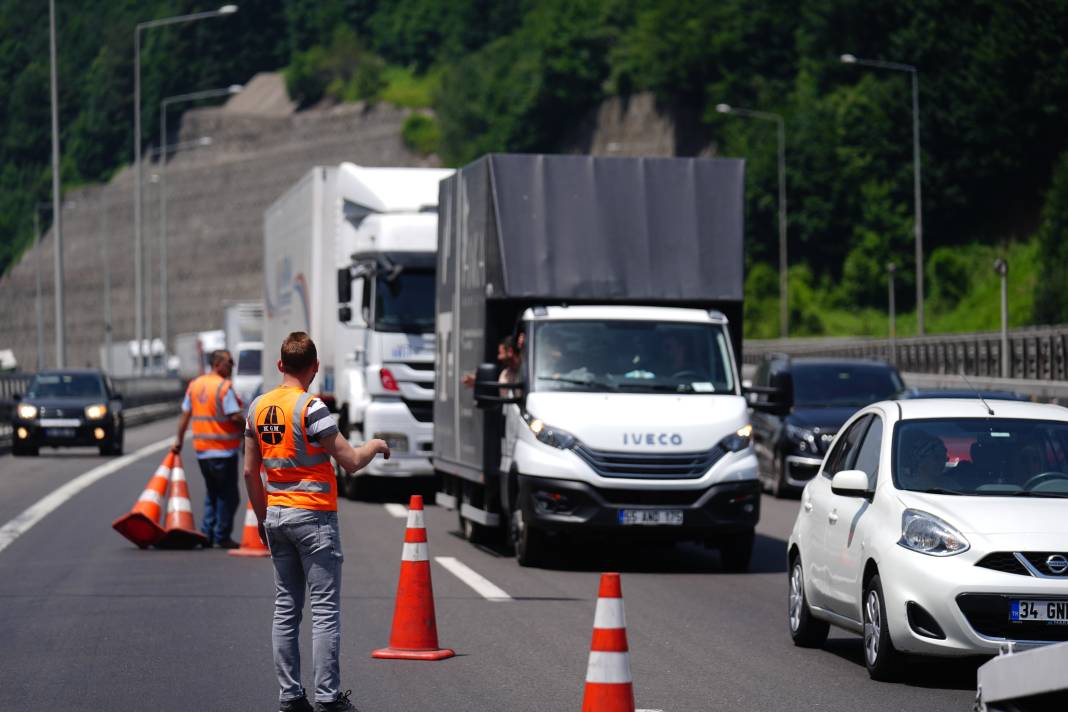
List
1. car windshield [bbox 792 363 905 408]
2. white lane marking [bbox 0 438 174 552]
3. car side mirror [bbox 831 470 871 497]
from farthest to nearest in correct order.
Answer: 1. car windshield [bbox 792 363 905 408]
2. white lane marking [bbox 0 438 174 552]
3. car side mirror [bbox 831 470 871 497]

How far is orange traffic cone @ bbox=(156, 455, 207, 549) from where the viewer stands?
18.1m

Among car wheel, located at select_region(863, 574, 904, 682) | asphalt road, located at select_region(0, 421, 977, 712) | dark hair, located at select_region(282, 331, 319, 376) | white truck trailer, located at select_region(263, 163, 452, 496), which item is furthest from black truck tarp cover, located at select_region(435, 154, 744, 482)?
dark hair, located at select_region(282, 331, 319, 376)

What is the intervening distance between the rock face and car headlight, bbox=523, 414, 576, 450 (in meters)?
131

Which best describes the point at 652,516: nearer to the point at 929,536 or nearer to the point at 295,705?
the point at 929,536

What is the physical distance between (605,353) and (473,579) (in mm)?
2431

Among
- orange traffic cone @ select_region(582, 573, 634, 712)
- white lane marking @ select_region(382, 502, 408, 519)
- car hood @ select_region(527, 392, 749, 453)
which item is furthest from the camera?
white lane marking @ select_region(382, 502, 408, 519)

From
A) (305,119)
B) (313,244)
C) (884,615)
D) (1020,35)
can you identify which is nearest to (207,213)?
(305,119)

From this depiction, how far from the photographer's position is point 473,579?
50.9 ft

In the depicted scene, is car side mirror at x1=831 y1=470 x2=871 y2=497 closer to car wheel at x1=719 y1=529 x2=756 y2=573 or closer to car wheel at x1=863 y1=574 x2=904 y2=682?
car wheel at x1=863 y1=574 x2=904 y2=682

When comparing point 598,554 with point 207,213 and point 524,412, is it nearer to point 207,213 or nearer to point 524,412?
point 524,412

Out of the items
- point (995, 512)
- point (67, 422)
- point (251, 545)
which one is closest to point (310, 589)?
point (995, 512)

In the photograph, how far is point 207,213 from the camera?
538 feet

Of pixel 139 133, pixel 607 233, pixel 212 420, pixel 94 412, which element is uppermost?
pixel 139 133

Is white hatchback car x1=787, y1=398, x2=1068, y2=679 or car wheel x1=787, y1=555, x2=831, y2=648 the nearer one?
white hatchback car x1=787, y1=398, x2=1068, y2=679
